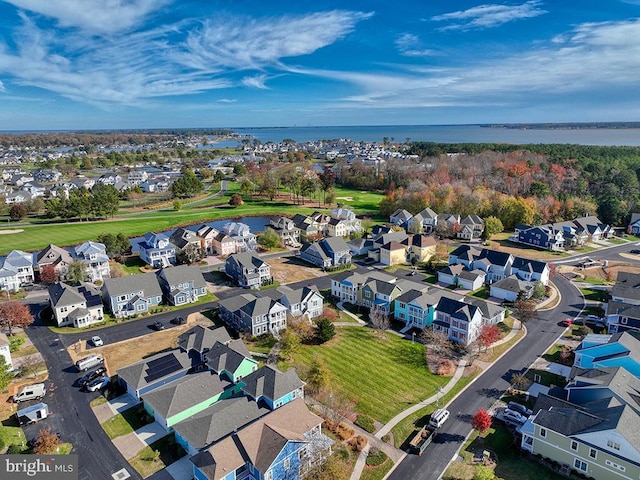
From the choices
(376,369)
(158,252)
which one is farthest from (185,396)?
(158,252)

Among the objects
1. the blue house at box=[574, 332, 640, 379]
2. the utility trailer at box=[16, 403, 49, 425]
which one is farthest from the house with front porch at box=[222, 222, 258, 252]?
the blue house at box=[574, 332, 640, 379]

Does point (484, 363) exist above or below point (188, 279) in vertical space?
below

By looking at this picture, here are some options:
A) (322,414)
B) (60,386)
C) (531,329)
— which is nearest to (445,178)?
(531,329)

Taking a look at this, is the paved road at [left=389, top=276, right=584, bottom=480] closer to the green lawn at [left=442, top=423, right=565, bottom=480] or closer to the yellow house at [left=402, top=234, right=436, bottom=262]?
the green lawn at [left=442, top=423, right=565, bottom=480]

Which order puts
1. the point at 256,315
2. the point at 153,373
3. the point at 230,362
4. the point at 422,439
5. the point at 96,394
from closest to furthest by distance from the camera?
the point at 422,439 < the point at 96,394 < the point at 153,373 < the point at 230,362 < the point at 256,315

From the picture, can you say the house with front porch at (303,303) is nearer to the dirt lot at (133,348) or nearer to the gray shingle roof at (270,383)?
the dirt lot at (133,348)

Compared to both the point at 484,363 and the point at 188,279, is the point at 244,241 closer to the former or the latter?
the point at 188,279

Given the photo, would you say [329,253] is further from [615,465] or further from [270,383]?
[615,465]
